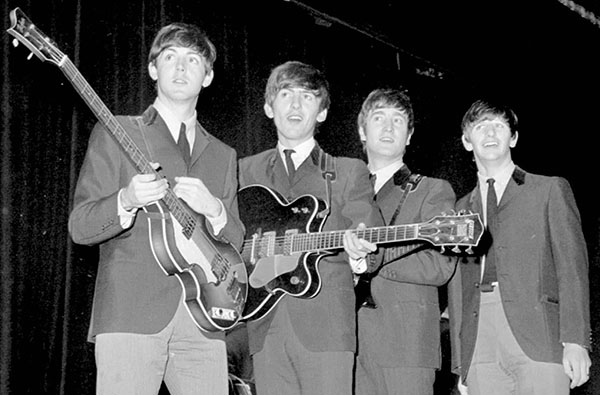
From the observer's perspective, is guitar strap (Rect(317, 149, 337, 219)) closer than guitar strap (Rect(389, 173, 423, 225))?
Yes

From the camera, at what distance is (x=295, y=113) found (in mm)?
3133

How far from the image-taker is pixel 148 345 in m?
2.28

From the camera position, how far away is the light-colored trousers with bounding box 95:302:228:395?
7.36ft

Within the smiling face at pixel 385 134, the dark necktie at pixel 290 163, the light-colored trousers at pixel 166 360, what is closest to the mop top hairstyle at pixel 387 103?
the smiling face at pixel 385 134

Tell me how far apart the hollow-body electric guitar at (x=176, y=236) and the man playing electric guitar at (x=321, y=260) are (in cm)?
25

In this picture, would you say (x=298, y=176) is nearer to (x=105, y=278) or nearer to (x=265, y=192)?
(x=265, y=192)

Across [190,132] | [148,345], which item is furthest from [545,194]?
[148,345]

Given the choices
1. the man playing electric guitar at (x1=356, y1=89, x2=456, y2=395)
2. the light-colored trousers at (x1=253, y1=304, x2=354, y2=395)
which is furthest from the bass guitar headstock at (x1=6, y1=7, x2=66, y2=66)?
the man playing electric guitar at (x1=356, y1=89, x2=456, y2=395)

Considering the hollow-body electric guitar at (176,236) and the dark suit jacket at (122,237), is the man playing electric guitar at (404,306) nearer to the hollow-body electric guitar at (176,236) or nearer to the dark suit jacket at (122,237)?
the hollow-body electric guitar at (176,236)

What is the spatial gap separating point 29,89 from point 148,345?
65.3 inches

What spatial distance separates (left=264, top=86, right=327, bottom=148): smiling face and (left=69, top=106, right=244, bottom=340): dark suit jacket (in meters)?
0.65

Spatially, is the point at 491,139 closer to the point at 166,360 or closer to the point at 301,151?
the point at 301,151

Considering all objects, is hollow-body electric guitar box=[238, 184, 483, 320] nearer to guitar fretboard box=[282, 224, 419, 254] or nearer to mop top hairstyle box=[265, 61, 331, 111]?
guitar fretboard box=[282, 224, 419, 254]

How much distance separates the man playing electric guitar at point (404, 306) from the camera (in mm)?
2934
